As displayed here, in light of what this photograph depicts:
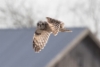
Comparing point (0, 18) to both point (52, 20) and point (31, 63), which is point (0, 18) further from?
point (52, 20)

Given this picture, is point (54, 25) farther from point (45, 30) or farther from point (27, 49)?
point (27, 49)

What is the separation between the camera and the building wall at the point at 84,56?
1473 centimetres

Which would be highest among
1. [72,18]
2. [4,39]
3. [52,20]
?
[52,20]

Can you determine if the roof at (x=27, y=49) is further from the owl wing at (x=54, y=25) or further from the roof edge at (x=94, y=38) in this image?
the owl wing at (x=54, y=25)

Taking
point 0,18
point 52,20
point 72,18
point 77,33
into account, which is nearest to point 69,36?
point 77,33

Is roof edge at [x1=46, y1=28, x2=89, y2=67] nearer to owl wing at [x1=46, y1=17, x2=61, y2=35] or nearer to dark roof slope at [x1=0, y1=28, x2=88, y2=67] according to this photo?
dark roof slope at [x1=0, y1=28, x2=88, y2=67]

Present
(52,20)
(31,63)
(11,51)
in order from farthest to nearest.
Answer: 1. (11,51)
2. (31,63)
3. (52,20)

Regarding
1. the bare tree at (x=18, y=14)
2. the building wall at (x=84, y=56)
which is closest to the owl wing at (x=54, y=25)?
the building wall at (x=84, y=56)

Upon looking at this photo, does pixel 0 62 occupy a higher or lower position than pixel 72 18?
higher

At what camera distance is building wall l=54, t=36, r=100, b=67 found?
1473 cm

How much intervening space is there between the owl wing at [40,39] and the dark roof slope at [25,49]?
3.73 metres

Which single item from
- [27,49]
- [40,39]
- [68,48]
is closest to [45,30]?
[40,39]

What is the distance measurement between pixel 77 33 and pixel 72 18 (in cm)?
2169

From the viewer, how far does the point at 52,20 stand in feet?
25.4
